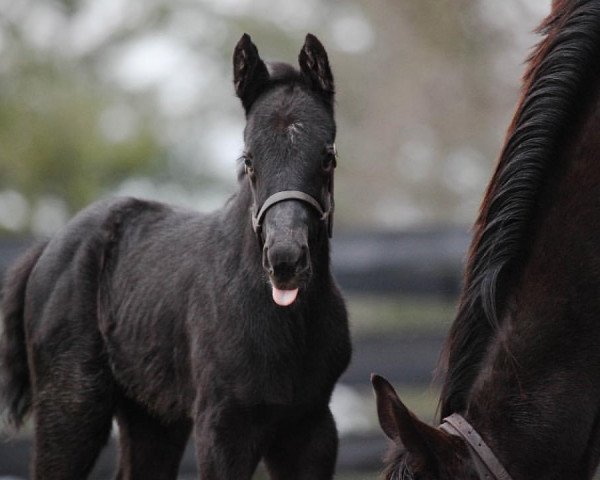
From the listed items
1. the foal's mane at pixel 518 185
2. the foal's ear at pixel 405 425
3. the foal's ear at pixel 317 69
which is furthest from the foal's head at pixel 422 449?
the foal's ear at pixel 317 69

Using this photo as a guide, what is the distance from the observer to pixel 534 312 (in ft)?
13.7

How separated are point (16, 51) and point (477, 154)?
291 inches

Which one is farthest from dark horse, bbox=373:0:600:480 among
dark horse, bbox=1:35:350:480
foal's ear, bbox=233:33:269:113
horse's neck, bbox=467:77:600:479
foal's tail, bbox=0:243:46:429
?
foal's tail, bbox=0:243:46:429

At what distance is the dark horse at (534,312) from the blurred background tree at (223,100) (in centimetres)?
1149

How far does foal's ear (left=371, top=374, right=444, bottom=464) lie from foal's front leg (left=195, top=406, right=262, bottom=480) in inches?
35.9

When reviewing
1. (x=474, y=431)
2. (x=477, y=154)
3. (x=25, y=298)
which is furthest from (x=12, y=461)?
(x=477, y=154)

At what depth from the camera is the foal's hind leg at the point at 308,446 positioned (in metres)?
4.92

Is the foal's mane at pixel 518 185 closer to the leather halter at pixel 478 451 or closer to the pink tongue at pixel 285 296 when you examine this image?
the leather halter at pixel 478 451

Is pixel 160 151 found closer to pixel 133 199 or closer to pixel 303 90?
pixel 133 199

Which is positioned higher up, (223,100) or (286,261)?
(223,100)

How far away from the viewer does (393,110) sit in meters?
21.6

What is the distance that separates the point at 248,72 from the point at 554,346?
154 cm

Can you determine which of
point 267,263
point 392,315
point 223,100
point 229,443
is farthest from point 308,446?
point 223,100

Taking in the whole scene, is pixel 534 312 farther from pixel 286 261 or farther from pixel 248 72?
pixel 248 72
